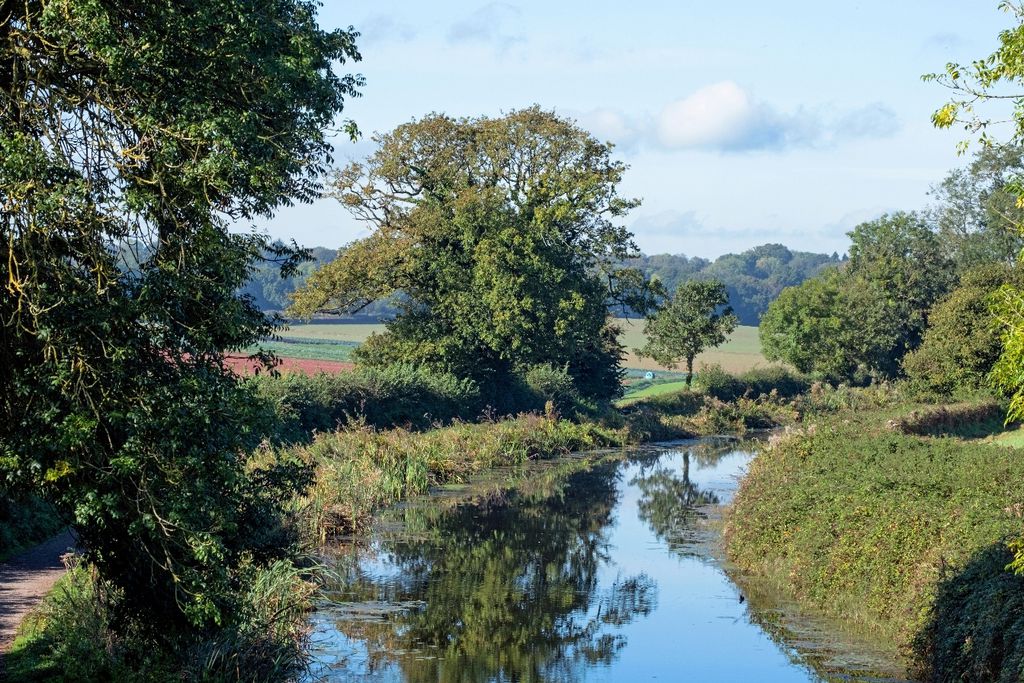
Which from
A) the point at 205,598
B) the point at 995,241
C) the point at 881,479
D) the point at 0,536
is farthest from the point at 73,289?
the point at 995,241

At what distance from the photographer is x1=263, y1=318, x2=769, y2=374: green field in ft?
302

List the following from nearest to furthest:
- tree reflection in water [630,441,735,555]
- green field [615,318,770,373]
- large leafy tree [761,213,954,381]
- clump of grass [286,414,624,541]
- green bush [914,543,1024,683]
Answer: green bush [914,543,1024,683]
clump of grass [286,414,624,541]
tree reflection in water [630,441,735,555]
large leafy tree [761,213,954,381]
green field [615,318,770,373]

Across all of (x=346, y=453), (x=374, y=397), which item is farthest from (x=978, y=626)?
(x=374, y=397)

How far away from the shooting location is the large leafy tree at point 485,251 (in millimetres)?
51188

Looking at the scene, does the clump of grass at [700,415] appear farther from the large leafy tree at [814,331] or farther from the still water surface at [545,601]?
the still water surface at [545,601]

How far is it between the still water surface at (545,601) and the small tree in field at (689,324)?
38163 mm

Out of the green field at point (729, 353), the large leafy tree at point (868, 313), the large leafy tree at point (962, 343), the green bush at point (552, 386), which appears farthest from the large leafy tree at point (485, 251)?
the green field at point (729, 353)

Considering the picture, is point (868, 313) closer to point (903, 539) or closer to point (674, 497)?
point (674, 497)

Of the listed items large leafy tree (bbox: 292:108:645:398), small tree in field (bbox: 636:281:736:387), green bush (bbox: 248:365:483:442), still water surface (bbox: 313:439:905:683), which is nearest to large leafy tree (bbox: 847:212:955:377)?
small tree in field (bbox: 636:281:736:387)

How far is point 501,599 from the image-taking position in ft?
74.3

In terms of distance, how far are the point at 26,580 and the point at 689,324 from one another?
58.2 metres

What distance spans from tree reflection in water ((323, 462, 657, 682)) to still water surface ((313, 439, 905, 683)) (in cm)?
4

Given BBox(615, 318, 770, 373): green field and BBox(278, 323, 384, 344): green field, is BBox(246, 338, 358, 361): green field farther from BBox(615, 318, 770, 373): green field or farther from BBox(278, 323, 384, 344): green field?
BBox(615, 318, 770, 373): green field

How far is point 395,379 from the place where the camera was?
46.0 metres
